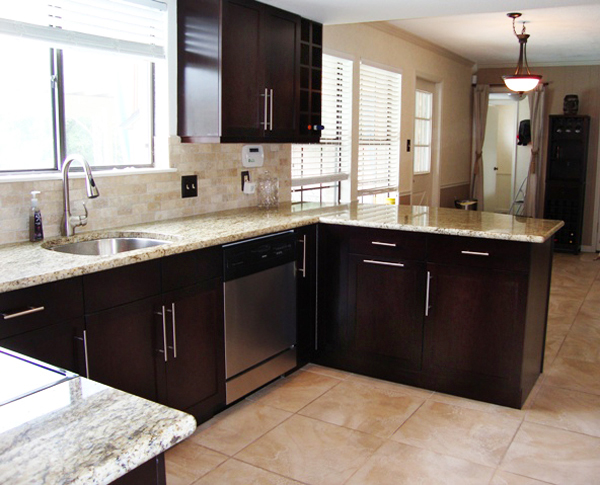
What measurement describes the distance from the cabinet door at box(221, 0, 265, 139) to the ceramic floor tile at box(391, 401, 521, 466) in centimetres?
185

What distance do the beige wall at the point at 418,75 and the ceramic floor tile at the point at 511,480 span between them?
3452 mm

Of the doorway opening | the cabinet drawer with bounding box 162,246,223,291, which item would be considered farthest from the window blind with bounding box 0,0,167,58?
the doorway opening

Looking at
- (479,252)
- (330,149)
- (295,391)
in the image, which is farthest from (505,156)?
A: (295,391)

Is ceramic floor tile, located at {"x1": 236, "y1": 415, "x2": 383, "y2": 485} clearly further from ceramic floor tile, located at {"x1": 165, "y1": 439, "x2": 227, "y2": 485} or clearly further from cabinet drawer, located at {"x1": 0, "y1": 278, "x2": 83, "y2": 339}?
cabinet drawer, located at {"x1": 0, "y1": 278, "x2": 83, "y2": 339}

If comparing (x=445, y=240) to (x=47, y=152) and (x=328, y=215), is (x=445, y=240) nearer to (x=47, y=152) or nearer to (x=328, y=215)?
(x=328, y=215)

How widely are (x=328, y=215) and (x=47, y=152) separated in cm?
160

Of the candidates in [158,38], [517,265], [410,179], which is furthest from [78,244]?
[410,179]

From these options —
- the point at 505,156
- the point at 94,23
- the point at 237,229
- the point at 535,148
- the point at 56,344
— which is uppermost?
the point at 94,23

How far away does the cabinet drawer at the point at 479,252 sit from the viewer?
123 inches

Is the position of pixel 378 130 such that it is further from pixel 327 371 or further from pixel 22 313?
pixel 22 313

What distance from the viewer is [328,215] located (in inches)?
146

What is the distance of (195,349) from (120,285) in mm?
589

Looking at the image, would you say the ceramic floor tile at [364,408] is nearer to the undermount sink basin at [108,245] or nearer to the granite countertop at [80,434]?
the undermount sink basin at [108,245]

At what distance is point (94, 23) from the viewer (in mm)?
3025
